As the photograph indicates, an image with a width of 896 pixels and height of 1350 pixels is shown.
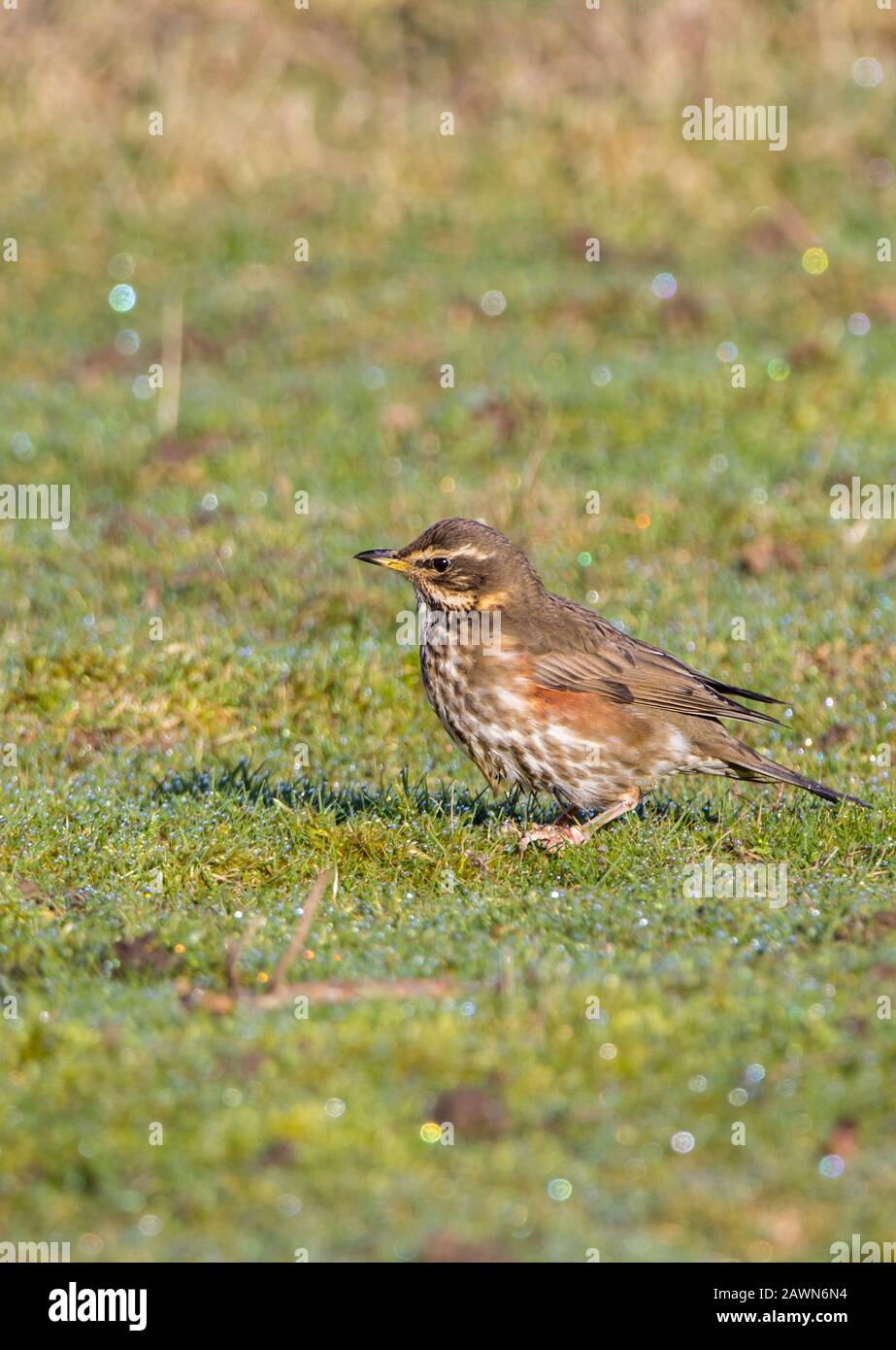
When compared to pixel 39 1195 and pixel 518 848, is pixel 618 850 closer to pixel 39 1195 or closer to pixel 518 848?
pixel 518 848

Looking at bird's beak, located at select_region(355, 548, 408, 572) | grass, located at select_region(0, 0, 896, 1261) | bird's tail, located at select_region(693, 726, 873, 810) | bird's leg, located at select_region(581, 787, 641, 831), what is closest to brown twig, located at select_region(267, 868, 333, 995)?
grass, located at select_region(0, 0, 896, 1261)

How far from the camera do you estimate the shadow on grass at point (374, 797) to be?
8.91m

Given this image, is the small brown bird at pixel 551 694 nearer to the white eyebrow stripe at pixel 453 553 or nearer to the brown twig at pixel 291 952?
the white eyebrow stripe at pixel 453 553

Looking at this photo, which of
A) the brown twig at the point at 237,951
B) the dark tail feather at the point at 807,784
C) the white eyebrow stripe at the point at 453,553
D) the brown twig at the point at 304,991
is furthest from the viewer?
the white eyebrow stripe at the point at 453,553

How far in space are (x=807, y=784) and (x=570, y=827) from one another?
114cm

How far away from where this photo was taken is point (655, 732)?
8.95m

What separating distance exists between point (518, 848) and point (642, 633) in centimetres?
309

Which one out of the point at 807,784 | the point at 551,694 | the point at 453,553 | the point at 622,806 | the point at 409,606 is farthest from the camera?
the point at 409,606

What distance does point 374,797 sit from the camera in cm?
923

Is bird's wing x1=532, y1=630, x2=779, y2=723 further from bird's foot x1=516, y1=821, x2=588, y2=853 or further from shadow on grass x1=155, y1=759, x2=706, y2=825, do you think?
bird's foot x1=516, y1=821, x2=588, y2=853

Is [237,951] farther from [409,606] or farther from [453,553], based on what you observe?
[409,606]

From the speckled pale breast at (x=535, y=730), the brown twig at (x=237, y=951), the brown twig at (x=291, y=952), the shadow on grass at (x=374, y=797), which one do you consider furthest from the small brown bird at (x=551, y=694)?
the brown twig at (x=291, y=952)

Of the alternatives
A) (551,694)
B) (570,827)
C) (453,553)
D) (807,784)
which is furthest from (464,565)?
(807,784)

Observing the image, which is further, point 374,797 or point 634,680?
point 374,797
